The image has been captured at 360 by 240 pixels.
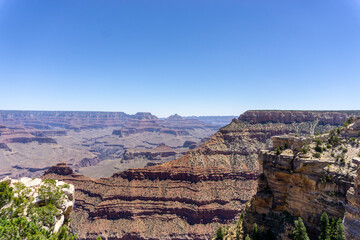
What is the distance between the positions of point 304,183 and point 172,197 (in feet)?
188

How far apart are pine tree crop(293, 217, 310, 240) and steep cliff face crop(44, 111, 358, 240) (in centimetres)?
4712

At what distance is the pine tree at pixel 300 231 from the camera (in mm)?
27953

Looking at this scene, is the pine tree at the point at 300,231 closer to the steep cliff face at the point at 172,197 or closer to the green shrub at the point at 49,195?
the green shrub at the point at 49,195

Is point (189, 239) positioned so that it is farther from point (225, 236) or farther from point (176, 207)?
point (225, 236)

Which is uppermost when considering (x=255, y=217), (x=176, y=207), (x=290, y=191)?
(x=290, y=191)

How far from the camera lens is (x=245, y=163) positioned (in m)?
100

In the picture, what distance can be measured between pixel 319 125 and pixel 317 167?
339 ft

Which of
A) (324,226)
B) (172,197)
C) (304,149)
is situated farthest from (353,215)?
(172,197)

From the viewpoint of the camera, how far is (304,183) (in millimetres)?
31000

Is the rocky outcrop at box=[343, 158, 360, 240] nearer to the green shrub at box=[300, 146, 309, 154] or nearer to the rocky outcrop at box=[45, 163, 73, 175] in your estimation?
the green shrub at box=[300, 146, 309, 154]

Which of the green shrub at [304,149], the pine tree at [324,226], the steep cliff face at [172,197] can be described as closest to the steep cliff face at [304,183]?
the green shrub at [304,149]

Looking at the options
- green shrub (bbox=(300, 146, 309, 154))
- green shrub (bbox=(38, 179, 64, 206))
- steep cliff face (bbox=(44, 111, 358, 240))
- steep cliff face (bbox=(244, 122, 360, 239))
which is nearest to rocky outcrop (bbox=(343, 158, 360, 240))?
steep cliff face (bbox=(244, 122, 360, 239))

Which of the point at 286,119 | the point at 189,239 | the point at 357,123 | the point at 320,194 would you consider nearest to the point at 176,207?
the point at 189,239

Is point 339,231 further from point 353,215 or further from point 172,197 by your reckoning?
point 172,197
